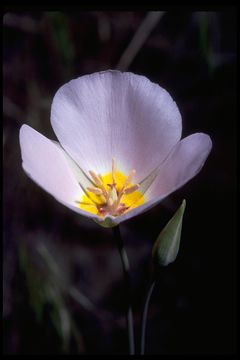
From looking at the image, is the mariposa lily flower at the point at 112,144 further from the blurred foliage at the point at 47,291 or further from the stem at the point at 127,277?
the blurred foliage at the point at 47,291

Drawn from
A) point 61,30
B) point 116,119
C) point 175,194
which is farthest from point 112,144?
point 175,194

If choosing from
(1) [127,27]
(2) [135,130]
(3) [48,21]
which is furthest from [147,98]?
(1) [127,27]

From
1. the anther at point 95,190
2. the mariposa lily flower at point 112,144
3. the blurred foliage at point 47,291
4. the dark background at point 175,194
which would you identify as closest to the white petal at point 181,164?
the mariposa lily flower at point 112,144

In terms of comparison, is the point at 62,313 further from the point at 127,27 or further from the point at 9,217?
the point at 127,27

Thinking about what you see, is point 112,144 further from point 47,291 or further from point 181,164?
point 47,291

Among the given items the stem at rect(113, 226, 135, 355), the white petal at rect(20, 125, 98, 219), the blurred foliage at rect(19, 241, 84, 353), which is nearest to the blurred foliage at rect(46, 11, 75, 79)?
the blurred foliage at rect(19, 241, 84, 353)

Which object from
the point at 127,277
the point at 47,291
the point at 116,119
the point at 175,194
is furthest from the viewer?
the point at 175,194
